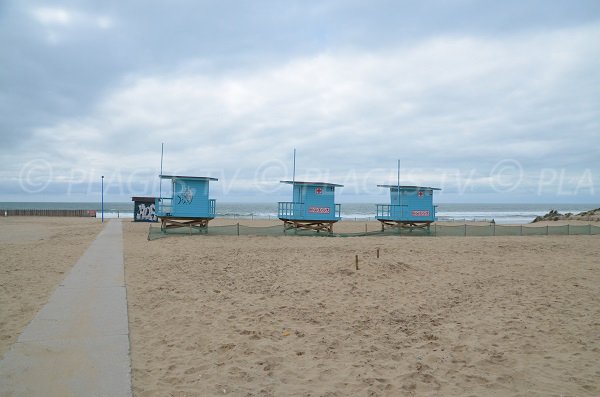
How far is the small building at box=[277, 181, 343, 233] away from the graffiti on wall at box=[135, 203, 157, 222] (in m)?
18.1

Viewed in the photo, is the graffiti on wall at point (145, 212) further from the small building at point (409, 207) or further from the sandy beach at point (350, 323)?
the sandy beach at point (350, 323)

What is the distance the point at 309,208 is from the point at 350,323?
1813 cm

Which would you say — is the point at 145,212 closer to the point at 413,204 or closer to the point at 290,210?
the point at 290,210

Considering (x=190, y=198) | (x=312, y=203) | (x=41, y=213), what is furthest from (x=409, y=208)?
(x=41, y=213)

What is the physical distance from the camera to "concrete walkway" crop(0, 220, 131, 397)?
4.64m

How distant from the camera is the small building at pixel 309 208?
2522cm

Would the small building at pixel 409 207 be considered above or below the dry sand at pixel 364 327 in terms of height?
above

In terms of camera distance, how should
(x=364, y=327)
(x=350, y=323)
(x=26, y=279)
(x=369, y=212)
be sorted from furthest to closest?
1. (x=369, y=212)
2. (x=26, y=279)
3. (x=350, y=323)
4. (x=364, y=327)

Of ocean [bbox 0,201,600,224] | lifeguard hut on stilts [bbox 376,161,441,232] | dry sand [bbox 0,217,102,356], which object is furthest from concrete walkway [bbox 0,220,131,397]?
ocean [bbox 0,201,600,224]

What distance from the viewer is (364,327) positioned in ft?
23.3

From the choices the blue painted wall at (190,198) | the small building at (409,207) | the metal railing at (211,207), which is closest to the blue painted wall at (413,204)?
the small building at (409,207)

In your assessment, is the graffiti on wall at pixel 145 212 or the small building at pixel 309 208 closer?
the small building at pixel 309 208

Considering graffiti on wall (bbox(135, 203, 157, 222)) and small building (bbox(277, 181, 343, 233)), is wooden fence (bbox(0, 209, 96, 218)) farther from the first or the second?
small building (bbox(277, 181, 343, 233))

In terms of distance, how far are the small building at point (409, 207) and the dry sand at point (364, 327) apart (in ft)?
46.4
